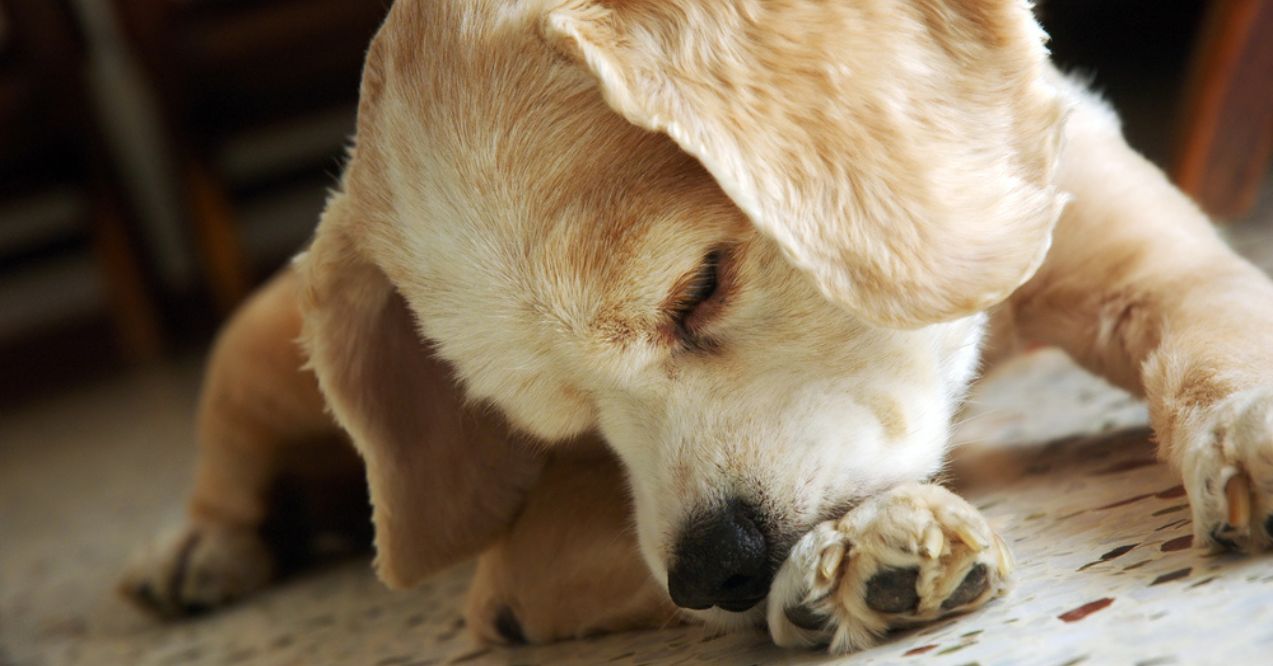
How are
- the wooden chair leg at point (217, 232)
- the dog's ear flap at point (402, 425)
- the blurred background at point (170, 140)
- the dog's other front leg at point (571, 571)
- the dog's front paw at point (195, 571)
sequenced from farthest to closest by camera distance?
the wooden chair leg at point (217, 232)
the blurred background at point (170, 140)
the dog's front paw at point (195, 571)
the dog's ear flap at point (402, 425)
the dog's other front leg at point (571, 571)

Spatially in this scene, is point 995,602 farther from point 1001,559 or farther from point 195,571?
point 195,571

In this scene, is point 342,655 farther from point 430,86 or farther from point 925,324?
point 925,324

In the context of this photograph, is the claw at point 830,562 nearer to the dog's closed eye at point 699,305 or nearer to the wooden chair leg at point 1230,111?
the dog's closed eye at point 699,305

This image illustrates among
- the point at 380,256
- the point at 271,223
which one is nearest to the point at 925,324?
the point at 380,256

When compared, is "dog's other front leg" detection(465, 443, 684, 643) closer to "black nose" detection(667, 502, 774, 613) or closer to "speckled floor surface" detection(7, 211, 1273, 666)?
"speckled floor surface" detection(7, 211, 1273, 666)

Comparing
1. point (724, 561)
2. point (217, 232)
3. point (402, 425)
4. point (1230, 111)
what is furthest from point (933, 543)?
point (217, 232)

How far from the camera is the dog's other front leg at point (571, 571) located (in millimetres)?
1435

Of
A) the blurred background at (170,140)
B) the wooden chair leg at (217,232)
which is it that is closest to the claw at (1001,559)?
the blurred background at (170,140)

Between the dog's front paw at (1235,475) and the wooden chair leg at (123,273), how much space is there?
438 centimetres

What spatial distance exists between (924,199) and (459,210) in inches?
17.2

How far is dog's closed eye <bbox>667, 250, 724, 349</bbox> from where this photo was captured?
49.4 inches

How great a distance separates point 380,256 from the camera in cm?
143

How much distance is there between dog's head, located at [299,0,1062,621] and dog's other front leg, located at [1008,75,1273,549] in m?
0.20

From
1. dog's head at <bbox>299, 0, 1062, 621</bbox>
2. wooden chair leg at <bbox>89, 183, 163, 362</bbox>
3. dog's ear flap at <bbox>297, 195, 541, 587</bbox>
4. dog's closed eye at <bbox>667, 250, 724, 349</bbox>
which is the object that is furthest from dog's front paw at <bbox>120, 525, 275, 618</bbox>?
wooden chair leg at <bbox>89, 183, 163, 362</bbox>
